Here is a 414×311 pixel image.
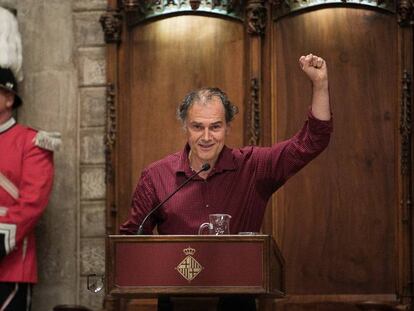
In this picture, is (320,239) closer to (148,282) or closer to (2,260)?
(2,260)

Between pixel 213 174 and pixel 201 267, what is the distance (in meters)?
0.64

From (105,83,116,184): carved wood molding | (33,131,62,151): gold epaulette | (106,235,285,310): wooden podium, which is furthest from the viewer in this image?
(105,83,116,184): carved wood molding

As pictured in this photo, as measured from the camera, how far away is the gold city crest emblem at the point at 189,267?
357cm

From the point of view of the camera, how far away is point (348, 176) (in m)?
5.83

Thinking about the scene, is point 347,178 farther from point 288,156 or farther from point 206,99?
point 206,99

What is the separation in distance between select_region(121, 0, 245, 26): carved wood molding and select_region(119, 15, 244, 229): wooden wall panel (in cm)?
4

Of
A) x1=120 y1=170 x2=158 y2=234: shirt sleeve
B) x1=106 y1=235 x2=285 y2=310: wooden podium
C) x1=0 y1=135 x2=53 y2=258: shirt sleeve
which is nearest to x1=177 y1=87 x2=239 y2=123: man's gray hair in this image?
x1=120 y1=170 x2=158 y2=234: shirt sleeve

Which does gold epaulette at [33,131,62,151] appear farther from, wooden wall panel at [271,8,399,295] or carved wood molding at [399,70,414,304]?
carved wood molding at [399,70,414,304]

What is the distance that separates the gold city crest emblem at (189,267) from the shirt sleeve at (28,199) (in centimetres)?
203

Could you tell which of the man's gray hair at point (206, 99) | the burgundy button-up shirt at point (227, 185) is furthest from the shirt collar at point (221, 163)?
the man's gray hair at point (206, 99)

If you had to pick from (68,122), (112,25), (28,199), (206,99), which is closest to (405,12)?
(112,25)

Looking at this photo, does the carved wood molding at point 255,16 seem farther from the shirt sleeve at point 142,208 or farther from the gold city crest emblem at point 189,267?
the gold city crest emblem at point 189,267

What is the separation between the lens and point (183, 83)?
5992mm

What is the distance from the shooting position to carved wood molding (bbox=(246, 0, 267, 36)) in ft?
19.2
